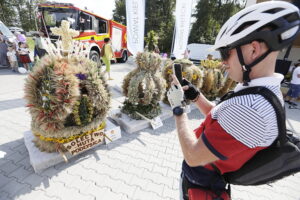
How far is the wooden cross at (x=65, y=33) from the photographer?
2367 millimetres

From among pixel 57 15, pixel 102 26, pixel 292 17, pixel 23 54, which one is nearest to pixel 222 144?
pixel 292 17

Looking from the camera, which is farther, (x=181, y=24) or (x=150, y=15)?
(x=150, y=15)

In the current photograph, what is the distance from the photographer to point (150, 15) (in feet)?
98.0

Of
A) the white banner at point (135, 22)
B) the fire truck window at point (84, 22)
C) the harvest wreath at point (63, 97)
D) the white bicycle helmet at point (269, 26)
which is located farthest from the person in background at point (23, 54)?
the white bicycle helmet at point (269, 26)

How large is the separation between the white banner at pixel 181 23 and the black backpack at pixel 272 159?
6.73 m

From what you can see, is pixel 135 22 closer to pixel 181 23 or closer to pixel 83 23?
pixel 181 23

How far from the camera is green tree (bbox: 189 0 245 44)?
1000 inches

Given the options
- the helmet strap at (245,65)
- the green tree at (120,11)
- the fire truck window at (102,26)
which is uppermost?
the green tree at (120,11)

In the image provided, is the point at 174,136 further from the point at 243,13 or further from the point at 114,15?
the point at 114,15

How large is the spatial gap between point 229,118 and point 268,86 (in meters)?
0.30

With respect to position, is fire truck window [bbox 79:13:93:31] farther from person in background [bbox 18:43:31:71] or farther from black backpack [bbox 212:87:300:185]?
black backpack [bbox 212:87:300:185]

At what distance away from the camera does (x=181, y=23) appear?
6.88 m

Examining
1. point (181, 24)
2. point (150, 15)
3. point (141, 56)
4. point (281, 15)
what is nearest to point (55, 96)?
point (141, 56)

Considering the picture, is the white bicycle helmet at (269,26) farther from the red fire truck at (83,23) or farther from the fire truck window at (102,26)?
the fire truck window at (102,26)
